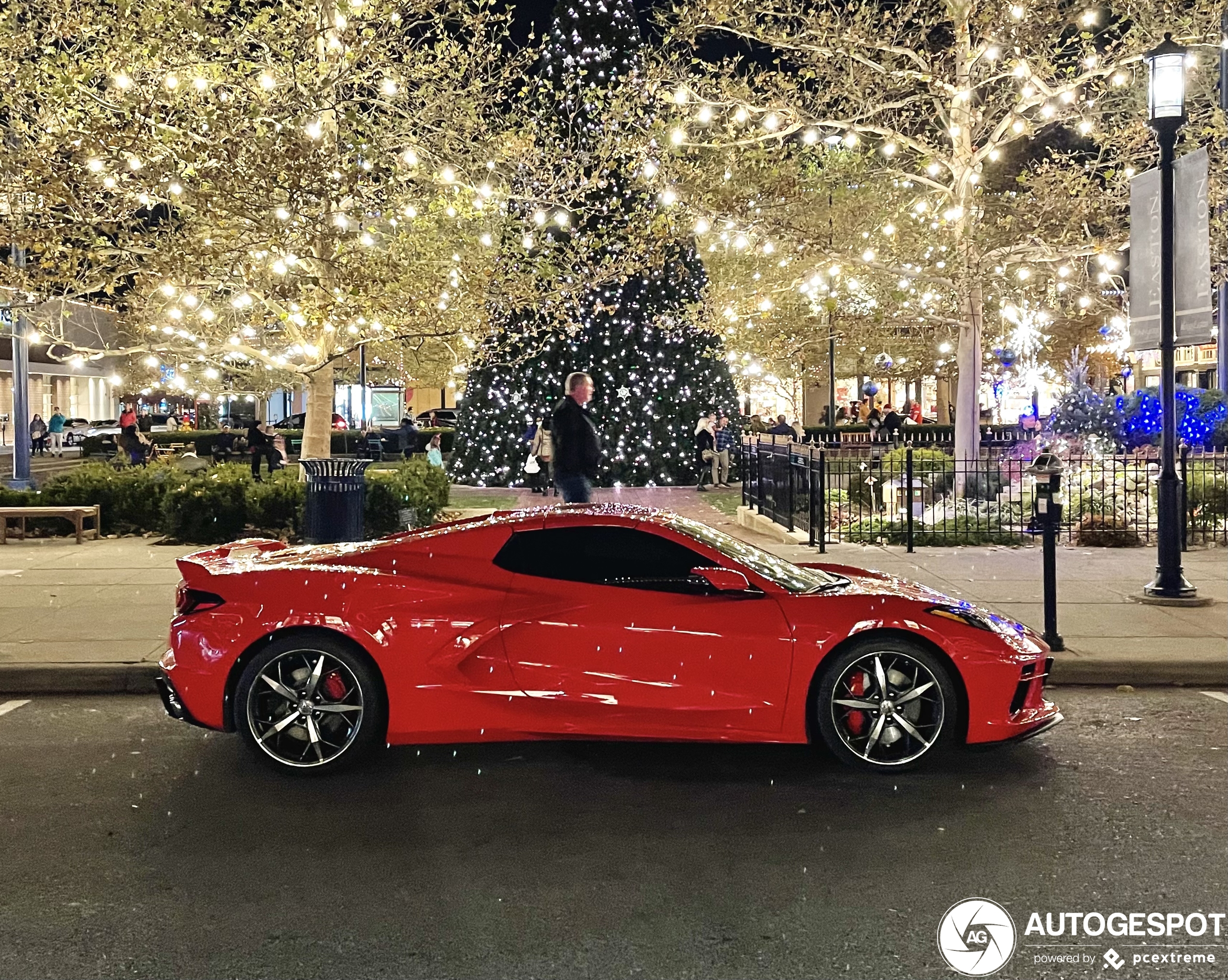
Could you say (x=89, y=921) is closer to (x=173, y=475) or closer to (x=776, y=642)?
(x=776, y=642)

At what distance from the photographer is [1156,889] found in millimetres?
4410

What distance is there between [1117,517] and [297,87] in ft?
36.4

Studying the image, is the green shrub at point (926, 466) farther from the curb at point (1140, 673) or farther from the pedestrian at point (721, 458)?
the curb at point (1140, 673)

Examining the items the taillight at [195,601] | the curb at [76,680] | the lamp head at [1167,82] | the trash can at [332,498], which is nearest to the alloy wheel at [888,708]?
the taillight at [195,601]

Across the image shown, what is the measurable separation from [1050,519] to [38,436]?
128 feet

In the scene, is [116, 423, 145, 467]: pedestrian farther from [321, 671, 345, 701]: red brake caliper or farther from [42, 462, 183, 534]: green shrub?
[321, 671, 345, 701]: red brake caliper

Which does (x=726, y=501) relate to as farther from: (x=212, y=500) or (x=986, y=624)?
(x=986, y=624)

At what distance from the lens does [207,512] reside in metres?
14.9

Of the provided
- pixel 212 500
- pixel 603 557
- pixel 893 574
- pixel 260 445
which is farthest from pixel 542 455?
pixel 603 557

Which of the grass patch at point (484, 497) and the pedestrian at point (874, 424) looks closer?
the grass patch at point (484, 497)

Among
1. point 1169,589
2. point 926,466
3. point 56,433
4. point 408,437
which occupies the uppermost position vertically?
point 56,433

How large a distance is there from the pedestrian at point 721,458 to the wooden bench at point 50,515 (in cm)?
1205

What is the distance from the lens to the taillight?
19.6 ft

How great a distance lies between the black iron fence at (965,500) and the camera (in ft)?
47.1
